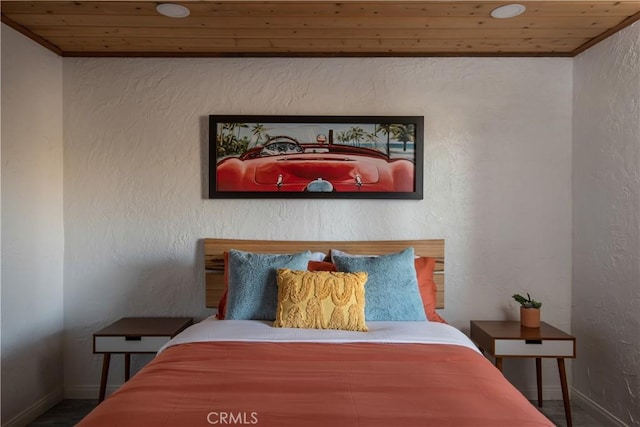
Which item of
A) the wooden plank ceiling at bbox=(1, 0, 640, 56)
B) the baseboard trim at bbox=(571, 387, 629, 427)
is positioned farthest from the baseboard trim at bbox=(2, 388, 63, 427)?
the baseboard trim at bbox=(571, 387, 629, 427)

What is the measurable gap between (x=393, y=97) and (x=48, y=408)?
300 centimetres

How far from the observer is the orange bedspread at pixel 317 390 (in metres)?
1.29

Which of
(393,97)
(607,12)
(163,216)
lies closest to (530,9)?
(607,12)

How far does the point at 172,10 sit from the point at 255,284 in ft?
4.95

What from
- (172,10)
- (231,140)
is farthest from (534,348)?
(172,10)

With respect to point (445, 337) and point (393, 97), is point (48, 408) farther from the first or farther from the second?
point (393, 97)

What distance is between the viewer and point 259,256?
2.55 meters

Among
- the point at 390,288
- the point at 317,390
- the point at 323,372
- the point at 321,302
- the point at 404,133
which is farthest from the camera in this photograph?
the point at 404,133

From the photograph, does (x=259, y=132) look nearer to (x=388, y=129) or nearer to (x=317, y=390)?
(x=388, y=129)

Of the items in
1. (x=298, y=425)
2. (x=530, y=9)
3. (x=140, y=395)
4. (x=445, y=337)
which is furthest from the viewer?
(x=530, y=9)

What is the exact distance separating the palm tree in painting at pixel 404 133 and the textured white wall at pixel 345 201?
0.36 ft

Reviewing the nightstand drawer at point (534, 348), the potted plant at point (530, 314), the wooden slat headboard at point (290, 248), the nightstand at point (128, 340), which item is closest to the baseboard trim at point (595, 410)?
the nightstand drawer at point (534, 348)

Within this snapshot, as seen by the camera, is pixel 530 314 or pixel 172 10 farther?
pixel 530 314

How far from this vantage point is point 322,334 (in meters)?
2.11
